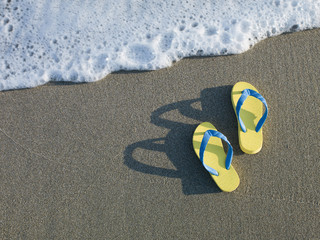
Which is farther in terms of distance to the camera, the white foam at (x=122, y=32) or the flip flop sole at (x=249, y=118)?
the white foam at (x=122, y=32)

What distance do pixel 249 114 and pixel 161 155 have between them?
625 millimetres

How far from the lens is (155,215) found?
5.68 ft

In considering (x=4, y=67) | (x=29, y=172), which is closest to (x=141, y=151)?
(x=29, y=172)

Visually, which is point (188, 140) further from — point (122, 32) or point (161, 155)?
point (122, 32)

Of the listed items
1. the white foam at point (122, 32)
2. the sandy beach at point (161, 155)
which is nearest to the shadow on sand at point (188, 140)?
the sandy beach at point (161, 155)

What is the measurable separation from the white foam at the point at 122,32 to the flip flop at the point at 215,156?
0.55 m

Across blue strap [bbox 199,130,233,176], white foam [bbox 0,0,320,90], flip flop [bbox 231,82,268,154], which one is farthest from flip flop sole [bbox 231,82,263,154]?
white foam [bbox 0,0,320,90]

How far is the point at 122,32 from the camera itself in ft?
7.11

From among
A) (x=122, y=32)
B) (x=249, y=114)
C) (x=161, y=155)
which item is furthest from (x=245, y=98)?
(x=122, y=32)

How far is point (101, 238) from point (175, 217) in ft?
1.45

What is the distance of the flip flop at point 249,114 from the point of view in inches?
70.9

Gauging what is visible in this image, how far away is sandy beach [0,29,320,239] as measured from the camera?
1.72 meters

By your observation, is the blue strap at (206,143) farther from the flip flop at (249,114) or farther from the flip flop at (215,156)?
the flip flop at (249,114)

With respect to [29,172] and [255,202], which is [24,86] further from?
[255,202]
